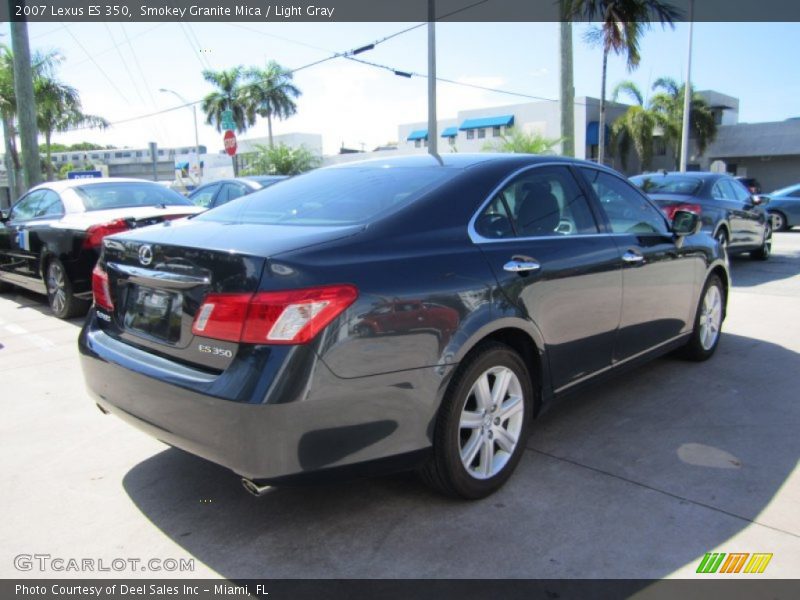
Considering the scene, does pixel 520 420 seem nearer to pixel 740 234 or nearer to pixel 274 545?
pixel 274 545

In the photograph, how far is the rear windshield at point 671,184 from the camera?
33.4ft

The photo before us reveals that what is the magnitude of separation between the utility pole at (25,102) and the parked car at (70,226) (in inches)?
266

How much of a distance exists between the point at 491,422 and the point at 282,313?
123 cm

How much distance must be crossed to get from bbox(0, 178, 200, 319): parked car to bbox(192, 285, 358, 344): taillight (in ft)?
14.6

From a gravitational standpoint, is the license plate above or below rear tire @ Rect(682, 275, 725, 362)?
above

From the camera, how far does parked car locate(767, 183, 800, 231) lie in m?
18.9

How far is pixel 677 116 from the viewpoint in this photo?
37.9m

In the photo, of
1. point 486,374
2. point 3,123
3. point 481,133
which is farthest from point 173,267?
point 481,133

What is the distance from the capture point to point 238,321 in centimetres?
245

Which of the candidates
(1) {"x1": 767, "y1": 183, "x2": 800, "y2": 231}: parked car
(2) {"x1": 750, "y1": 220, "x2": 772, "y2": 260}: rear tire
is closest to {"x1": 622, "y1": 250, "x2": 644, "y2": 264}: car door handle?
(2) {"x1": 750, "y1": 220, "x2": 772, "y2": 260}: rear tire

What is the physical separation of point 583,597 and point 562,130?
40.7ft

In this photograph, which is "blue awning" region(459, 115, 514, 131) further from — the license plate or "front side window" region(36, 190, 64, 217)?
the license plate

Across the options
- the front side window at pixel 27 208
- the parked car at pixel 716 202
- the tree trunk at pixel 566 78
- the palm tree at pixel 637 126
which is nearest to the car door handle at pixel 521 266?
the front side window at pixel 27 208

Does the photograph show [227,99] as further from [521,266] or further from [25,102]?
[521,266]
